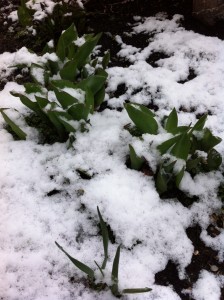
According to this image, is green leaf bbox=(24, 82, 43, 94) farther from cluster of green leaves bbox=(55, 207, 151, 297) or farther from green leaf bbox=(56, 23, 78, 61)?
cluster of green leaves bbox=(55, 207, 151, 297)

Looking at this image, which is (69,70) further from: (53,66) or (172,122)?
(172,122)

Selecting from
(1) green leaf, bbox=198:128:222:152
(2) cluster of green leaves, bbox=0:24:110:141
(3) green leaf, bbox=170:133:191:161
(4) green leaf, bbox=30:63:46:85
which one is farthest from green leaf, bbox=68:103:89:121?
(1) green leaf, bbox=198:128:222:152

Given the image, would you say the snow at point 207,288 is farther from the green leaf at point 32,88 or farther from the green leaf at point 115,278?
the green leaf at point 32,88

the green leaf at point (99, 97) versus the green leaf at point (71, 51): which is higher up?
the green leaf at point (71, 51)

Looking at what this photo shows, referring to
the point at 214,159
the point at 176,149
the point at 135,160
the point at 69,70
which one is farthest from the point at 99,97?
the point at 214,159

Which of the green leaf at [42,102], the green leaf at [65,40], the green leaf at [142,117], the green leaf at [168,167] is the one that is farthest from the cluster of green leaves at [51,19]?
the green leaf at [168,167]

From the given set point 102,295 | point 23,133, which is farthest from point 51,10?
point 102,295
